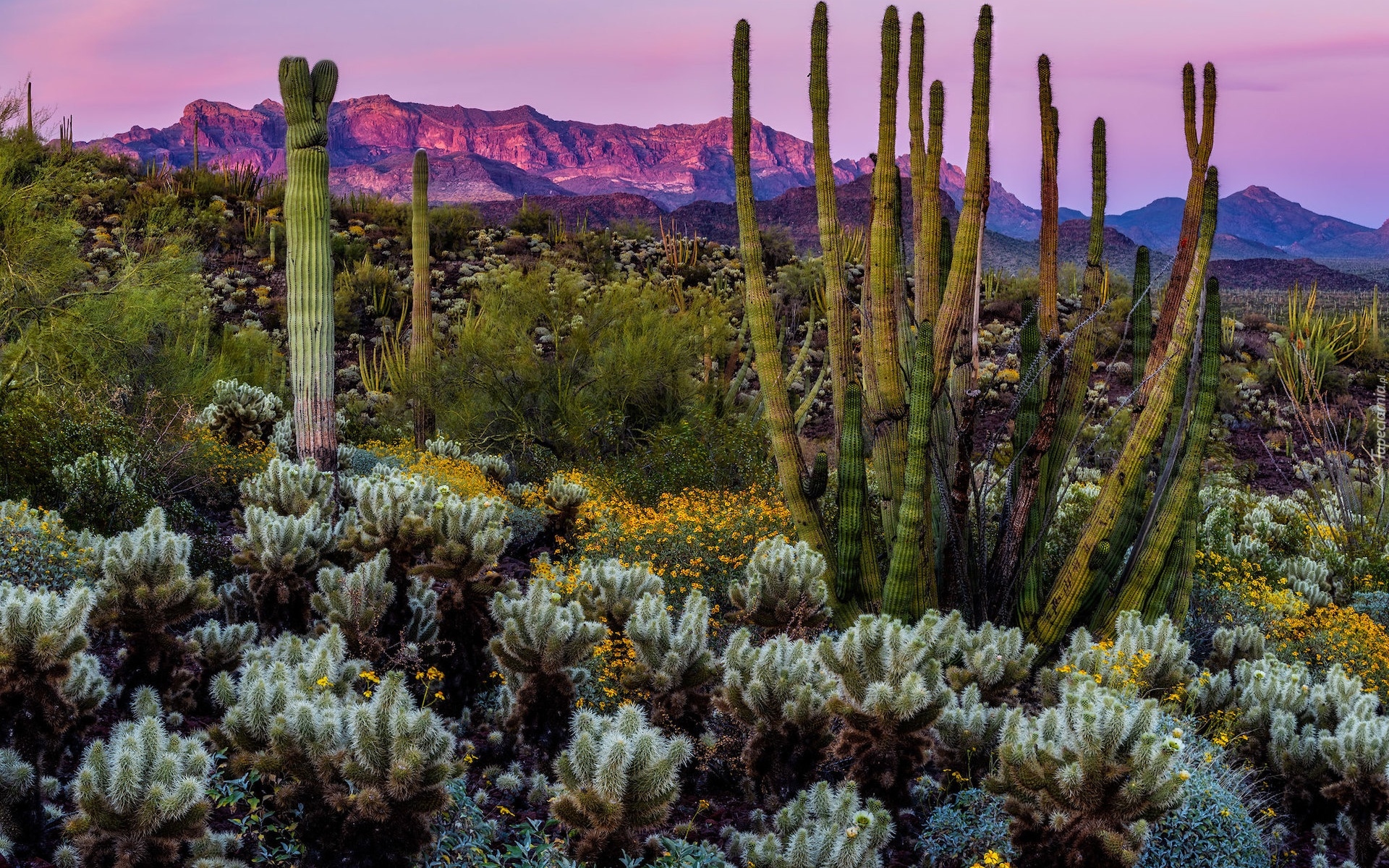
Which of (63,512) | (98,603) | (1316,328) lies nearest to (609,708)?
(98,603)

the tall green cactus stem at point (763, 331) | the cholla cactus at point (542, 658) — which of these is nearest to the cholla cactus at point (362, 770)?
the cholla cactus at point (542, 658)

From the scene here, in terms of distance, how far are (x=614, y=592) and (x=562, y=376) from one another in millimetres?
7136

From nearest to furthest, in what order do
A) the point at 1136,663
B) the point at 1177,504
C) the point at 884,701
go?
the point at 884,701
the point at 1136,663
the point at 1177,504

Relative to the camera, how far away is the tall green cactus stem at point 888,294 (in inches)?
224

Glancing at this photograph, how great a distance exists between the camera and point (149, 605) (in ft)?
15.6

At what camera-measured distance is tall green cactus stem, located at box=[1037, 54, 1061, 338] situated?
21.0 ft

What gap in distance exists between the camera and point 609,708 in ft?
16.9

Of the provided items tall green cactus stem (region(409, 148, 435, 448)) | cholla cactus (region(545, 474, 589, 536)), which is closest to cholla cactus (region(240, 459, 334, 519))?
cholla cactus (region(545, 474, 589, 536))

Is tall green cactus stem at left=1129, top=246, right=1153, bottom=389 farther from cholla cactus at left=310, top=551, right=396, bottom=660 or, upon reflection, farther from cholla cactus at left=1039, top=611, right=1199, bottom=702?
cholla cactus at left=310, top=551, right=396, bottom=660

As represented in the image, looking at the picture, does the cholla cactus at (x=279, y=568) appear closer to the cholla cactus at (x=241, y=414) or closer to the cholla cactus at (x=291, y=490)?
the cholla cactus at (x=291, y=490)

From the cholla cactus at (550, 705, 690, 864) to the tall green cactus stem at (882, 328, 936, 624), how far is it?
224 cm

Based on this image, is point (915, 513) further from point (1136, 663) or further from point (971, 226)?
point (971, 226)

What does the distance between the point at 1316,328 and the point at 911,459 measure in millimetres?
21819

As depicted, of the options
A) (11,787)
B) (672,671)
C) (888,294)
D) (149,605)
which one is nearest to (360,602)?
(149,605)
